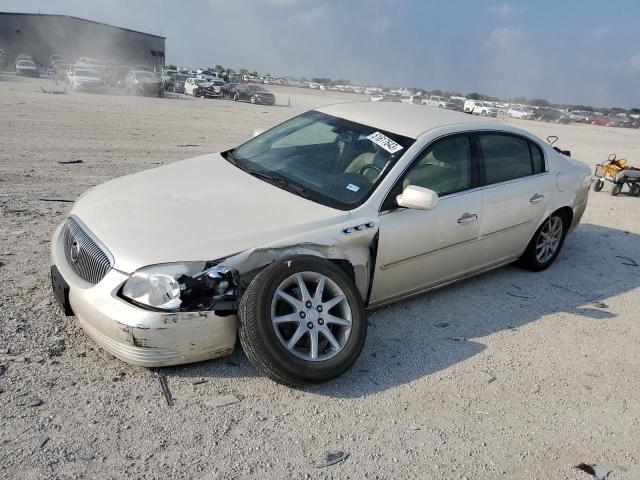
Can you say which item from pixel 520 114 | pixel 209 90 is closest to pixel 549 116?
pixel 520 114

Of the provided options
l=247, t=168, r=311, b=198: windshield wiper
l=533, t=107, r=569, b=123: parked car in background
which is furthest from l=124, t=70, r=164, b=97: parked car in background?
l=533, t=107, r=569, b=123: parked car in background

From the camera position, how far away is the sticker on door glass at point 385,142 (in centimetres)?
412

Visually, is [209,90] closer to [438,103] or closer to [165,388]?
[438,103]

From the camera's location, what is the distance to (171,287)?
305 cm

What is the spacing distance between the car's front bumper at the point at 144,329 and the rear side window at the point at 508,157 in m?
2.66

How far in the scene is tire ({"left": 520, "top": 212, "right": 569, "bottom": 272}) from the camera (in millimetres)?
5344

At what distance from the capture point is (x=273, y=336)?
10.2 ft

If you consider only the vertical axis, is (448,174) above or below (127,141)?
above

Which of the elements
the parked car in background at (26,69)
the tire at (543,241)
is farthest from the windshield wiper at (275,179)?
the parked car in background at (26,69)

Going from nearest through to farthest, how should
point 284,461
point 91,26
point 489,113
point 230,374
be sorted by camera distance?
point 284,461, point 230,374, point 489,113, point 91,26

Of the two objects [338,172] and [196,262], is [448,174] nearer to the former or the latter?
[338,172]

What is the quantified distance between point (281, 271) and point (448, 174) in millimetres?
1800

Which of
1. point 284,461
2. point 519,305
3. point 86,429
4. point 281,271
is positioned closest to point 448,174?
point 519,305

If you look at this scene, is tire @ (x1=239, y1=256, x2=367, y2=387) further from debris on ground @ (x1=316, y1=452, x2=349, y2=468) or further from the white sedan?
debris on ground @ (x1=316, y1=452, x2=349, y2=468)
